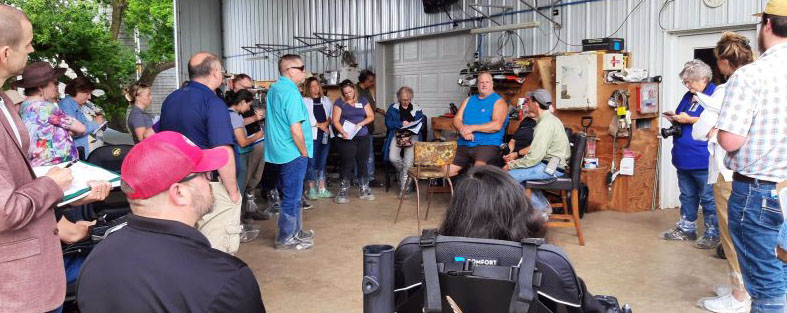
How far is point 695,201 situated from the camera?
5.41 meters

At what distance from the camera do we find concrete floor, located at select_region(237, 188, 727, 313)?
4.15 meters

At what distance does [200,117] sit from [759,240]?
3.09 m

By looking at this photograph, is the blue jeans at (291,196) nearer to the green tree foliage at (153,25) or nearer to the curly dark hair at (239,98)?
the curly dark hair at (239,98)

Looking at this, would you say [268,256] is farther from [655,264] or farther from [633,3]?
[633,3]

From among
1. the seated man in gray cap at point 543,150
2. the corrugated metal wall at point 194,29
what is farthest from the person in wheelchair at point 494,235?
the corrugated metal wall at point 194,29

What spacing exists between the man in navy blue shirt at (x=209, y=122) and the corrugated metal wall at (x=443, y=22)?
4.85 m

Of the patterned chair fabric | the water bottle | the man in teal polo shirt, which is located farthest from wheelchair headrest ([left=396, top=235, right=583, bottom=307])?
the patterned chair fabric

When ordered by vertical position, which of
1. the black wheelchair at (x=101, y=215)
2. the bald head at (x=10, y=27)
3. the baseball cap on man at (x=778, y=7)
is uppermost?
the baseball cap on man at (x=778, y=7)

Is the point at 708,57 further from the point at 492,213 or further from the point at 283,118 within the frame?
the point at 492,213

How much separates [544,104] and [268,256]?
2.70m

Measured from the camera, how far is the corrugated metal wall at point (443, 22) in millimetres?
6676

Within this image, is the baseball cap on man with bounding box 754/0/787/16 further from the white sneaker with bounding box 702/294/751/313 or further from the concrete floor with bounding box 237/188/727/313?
the white sneaker with bounding box 702/294/751/313

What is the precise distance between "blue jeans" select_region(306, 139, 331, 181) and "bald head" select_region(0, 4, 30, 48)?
19.3 feet

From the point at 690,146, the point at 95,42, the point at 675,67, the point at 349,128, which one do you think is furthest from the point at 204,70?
the point at 95,42
